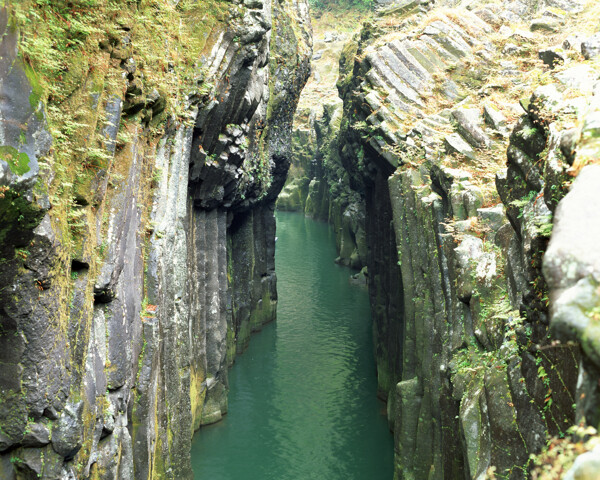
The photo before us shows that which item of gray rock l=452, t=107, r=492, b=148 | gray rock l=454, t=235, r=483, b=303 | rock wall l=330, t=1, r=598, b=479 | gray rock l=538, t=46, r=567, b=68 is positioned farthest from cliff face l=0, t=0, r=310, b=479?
gray rock l=538, t=46, r=567, b=68

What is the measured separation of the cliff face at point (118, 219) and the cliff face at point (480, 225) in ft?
22.2

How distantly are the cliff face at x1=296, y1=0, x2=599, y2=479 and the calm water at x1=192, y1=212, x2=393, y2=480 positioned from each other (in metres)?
1.94

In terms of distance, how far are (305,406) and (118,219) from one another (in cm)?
1596

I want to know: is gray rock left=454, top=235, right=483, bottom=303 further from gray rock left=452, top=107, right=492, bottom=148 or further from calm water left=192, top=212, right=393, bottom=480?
calm water left=192, top=212, right=393, bottom=480

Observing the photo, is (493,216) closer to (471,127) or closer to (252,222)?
(471,127)

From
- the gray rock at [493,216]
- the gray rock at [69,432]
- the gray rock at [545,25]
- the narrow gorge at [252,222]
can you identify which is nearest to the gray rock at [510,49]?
the narrow gorge at [252,222]

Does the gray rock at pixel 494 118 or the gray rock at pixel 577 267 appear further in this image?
the gray rock at pixel 494 118

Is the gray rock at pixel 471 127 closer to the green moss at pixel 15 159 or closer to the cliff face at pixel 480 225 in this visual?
the cliff face at pixel 480 225

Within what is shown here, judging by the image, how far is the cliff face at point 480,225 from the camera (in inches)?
267

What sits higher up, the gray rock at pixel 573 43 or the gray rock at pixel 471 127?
the gray rock at pixel 573 43

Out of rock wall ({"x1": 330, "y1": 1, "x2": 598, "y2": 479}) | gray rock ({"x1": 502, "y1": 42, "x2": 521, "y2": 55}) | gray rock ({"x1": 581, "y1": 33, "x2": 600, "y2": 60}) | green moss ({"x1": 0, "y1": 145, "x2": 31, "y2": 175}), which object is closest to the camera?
rock wall ({"x1": 330, "y1": 1, "x2": 598, "y2": 479})

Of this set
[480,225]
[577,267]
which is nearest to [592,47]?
[480,225]

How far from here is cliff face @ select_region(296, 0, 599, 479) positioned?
6.77 m

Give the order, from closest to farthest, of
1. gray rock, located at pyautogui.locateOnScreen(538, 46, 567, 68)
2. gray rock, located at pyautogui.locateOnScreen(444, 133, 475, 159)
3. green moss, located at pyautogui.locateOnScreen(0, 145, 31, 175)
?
green moss, located at pyautogui.locateOnScreen(0, 145, 31, 175), gray rock, located at pyautogui.locateOnScreen(538, 46, 567, 68), gray rock, located at pyautogui.locateOnScreen(444, 133, 475, 159)
